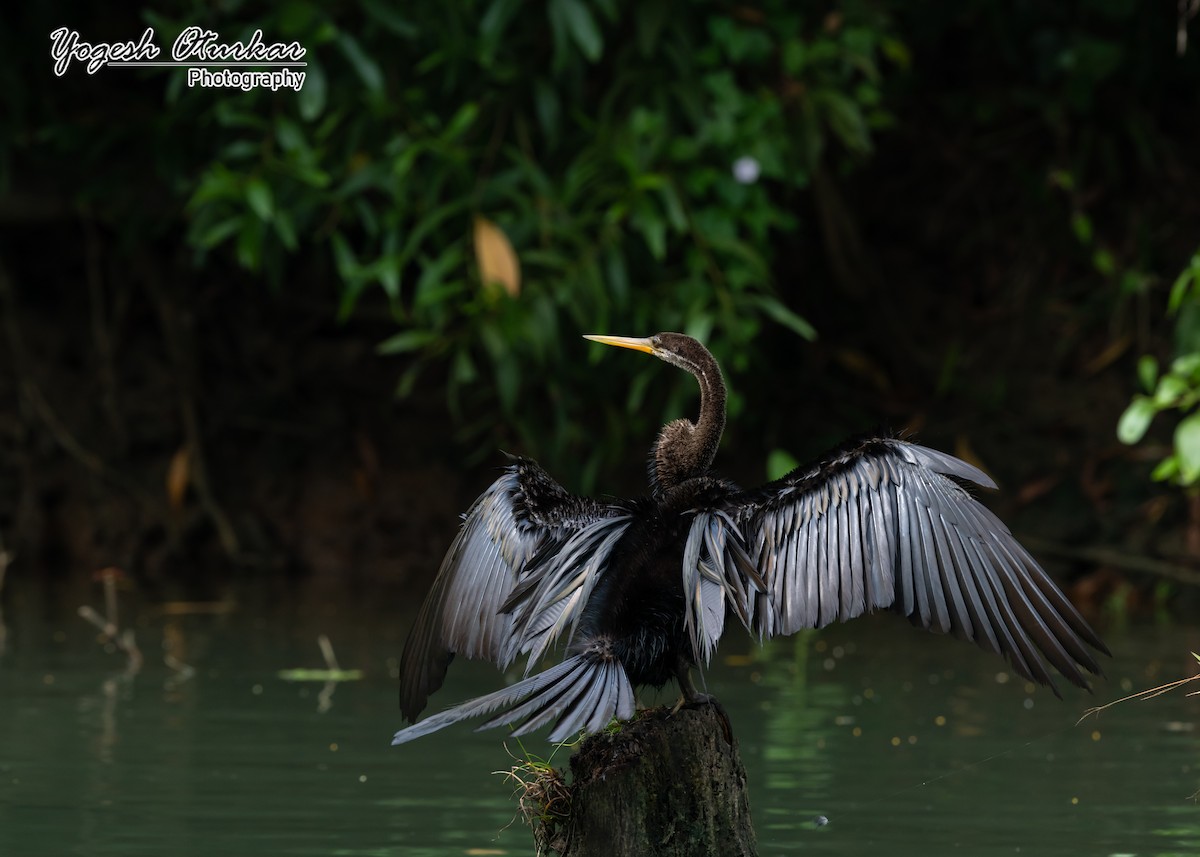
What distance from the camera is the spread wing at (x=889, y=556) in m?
3.46

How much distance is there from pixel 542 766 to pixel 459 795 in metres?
1.11

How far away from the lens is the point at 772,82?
789cm

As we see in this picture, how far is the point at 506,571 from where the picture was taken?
3900mm

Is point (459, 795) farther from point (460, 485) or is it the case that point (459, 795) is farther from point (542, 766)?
point (460, 485)

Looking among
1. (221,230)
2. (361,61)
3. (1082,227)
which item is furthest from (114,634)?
(1082,227)

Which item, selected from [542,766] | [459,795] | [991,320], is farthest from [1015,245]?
[542,766]

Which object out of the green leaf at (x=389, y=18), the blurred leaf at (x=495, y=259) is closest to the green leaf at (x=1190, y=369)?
the blurred leaf at (x=495, y=259)

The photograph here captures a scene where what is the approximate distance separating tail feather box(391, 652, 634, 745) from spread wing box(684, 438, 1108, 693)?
26 cm

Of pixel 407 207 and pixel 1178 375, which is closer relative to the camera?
pixel 1178 375

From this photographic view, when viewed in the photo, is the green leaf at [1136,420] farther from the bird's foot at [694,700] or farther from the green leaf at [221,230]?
the green leaf at [221,230]

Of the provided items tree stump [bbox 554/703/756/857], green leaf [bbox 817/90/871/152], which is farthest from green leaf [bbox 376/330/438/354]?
tree stump [bbox 554/703/756/857]

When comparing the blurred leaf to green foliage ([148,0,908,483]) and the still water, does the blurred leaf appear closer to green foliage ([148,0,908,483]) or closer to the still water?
green foliage ([148,0,908,483])

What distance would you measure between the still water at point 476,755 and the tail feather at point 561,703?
80cm

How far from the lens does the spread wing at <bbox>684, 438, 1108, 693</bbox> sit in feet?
11.3
